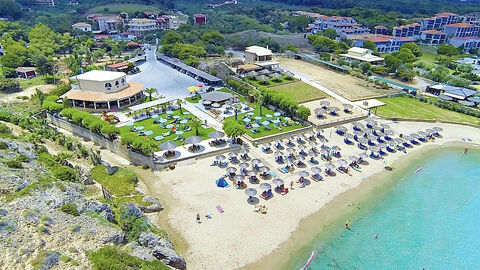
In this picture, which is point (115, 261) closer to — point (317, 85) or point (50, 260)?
point (50, 260)

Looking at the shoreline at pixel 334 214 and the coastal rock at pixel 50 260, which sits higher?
the coastal rock at pixel 50 260

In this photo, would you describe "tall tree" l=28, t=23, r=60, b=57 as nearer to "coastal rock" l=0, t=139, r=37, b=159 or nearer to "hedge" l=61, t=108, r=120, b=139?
"hedge" l=61, t=108, r=120, b=139

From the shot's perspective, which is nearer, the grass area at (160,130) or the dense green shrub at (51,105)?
the grass area at (160,130)

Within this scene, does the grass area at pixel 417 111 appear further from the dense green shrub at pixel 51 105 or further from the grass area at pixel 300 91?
the dense green shrub at pixel 51 105

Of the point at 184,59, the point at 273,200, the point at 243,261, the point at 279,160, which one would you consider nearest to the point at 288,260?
the point at 243,261

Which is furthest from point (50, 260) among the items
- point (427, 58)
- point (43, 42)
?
point (427, 58)

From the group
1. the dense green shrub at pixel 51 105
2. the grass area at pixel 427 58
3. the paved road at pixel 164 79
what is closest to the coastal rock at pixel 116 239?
the dense green shrub at pixel 51 105

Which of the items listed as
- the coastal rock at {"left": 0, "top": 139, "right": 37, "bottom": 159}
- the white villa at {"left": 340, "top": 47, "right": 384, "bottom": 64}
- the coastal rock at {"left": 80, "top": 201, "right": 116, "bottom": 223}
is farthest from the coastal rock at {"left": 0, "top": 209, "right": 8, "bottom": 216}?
the white villa at {"left": 340, "top": 47, "right": 384, "bottom": 64}
